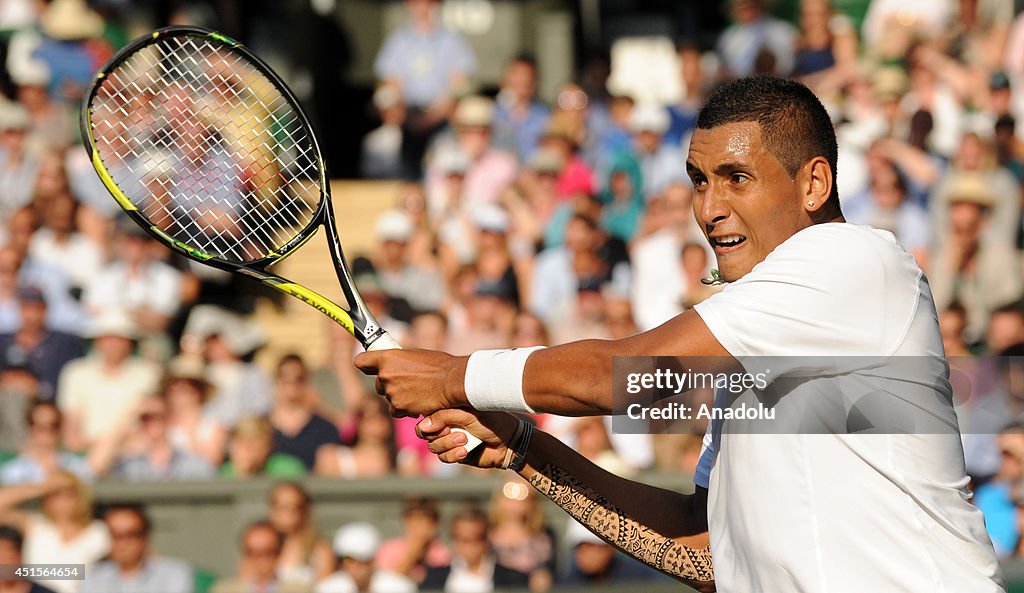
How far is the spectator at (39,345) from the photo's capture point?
30.6 ft

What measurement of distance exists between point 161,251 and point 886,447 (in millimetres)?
7867

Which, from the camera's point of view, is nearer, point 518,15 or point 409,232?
point 409,232

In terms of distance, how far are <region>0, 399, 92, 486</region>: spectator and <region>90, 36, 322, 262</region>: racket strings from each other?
133 centimetres

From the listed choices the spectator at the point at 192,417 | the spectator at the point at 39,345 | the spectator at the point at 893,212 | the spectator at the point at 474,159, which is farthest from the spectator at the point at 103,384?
the spectator at the point at 893,212

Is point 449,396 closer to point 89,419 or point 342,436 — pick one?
point 342,436

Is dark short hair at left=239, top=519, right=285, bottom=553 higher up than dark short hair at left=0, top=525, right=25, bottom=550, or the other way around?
dark short hair at left=0, top=525, right=25, bottom=550

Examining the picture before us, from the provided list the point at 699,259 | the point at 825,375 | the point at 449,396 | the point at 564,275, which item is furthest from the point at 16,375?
the point at 825,375

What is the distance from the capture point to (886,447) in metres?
3.09

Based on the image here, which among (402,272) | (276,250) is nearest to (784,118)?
(276,250)

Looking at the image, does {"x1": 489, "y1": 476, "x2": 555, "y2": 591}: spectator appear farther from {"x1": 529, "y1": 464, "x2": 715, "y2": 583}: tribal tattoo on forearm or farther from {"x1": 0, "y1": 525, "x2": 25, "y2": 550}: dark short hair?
{"x1": 529, "y1": 464, "x2": 715, "y2": 583}: tribal tattoo on forearm

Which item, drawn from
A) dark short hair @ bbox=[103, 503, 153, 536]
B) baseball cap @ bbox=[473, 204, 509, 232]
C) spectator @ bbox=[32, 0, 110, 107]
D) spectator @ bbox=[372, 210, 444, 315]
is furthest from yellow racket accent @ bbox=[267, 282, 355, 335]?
spectator @ bbox=[32, 0, 110, 107]

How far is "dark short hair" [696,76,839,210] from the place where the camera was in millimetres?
3268

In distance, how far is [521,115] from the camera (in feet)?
36.9

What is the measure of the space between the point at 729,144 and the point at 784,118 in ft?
0.45
